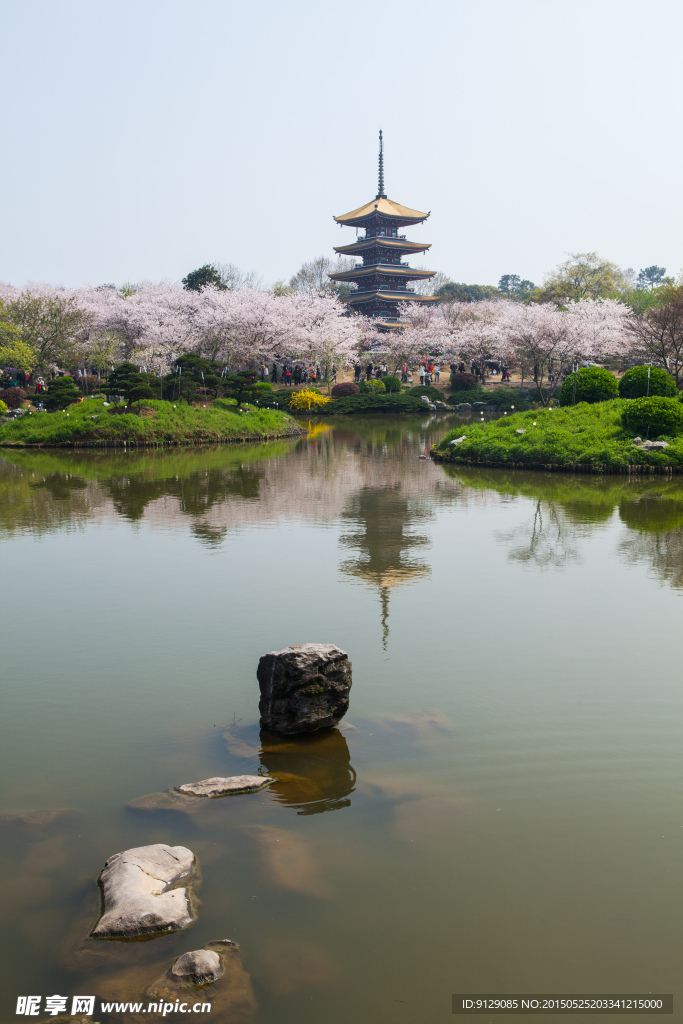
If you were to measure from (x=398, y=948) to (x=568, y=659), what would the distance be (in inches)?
162

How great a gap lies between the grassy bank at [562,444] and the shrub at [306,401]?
20209 millimetres

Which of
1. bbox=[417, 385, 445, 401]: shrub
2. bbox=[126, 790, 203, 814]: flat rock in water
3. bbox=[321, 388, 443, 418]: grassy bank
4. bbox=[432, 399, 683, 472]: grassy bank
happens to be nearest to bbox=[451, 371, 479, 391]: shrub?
bbox=[417, 385, 445, 401]: shrub

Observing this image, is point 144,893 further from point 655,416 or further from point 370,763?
point 655,416

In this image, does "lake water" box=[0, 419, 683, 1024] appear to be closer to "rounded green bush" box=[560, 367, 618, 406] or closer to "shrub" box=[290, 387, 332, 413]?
"rounded green bush" box=[560, 367, 618, 406]

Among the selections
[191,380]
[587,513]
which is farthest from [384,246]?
[587,513]

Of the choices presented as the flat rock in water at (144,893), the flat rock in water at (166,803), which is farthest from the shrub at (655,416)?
the flat rock in water at (144,893)

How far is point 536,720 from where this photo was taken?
624 centimetres

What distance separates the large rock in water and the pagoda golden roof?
64.9m

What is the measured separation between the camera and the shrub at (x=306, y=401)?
44.6m

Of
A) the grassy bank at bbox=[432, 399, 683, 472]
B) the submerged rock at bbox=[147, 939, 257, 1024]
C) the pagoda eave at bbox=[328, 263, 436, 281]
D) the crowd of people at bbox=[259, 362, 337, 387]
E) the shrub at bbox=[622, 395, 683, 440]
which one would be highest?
the pagoda eave at bbox=[328, 263, 436, 281]

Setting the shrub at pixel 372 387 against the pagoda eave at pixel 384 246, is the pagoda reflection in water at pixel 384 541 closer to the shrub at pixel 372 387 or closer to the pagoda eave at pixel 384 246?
the shrub at pixel 372 387

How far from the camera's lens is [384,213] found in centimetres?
6594

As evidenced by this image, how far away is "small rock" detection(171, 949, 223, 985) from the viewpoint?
144 inches

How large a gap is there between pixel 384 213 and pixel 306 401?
1123 inches
